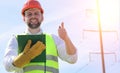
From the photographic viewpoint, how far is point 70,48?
9.80 meters

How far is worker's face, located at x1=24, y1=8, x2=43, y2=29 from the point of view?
10.1m

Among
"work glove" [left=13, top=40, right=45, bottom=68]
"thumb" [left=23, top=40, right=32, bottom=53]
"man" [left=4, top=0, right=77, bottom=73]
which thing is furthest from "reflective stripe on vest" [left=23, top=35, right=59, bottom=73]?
"thumb" [left=23, top=40, right=32, bottom=53]

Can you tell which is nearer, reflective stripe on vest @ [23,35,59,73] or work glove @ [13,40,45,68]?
work glove @ [13,40,45,68]

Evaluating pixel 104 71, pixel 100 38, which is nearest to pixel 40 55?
pixel 104 71

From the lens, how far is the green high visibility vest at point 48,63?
984 centimetres

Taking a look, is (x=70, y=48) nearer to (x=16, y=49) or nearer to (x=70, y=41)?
(x=70, y=41)

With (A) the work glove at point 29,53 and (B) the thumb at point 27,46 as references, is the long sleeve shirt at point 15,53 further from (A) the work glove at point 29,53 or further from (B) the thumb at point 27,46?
(B) the thumb at point 27,46

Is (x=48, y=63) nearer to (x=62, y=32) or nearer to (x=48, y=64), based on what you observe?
(x=48, y=64)

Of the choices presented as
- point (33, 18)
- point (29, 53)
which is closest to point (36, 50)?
point (29, 53)

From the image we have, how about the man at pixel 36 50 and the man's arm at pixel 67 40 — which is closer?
the man at pixel 36 50

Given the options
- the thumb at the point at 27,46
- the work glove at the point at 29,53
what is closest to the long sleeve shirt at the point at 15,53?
the work glove at the point at 29,53

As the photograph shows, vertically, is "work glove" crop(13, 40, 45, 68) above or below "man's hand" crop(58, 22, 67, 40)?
below

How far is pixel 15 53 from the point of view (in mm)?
9898

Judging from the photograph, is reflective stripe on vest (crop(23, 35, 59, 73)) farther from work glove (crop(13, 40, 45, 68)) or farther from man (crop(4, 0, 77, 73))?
work glove (crop(13, 40, 45, 68))
